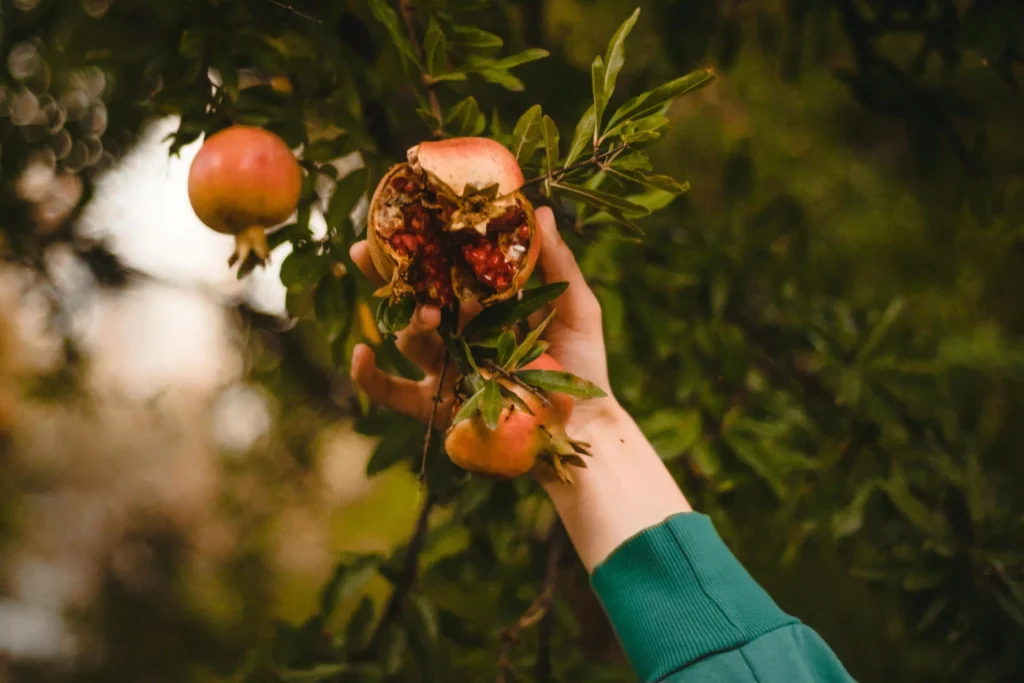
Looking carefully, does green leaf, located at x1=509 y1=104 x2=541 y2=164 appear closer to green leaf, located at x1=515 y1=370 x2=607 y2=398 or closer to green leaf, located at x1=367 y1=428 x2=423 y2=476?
green leaf, located at x1=515 y1=370 x2=607 y2=398

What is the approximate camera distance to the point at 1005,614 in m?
1.02

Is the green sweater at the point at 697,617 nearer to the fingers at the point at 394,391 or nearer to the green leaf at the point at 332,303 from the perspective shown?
the fingers at the point at 394,391

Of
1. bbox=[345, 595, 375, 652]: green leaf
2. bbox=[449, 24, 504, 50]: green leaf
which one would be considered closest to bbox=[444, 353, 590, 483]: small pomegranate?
bbox=[449, 24, 504, 50]: green leaf

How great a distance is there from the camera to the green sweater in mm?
592

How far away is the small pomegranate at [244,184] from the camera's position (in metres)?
0.60

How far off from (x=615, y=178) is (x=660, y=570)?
37cm

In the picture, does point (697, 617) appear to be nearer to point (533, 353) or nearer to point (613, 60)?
point (533, 353)

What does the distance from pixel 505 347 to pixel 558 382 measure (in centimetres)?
5

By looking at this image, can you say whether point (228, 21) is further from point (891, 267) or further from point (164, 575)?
point (164, 575)

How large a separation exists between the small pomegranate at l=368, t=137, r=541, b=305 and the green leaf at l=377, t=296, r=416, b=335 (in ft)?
0.03

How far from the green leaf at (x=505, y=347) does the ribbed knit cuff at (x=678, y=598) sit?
264 mm

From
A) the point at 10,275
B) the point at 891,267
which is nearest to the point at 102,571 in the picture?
the point at 10,275

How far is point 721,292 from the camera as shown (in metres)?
0.99

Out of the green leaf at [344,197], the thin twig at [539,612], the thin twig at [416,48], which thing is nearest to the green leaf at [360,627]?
the thin twig at [539,612]
